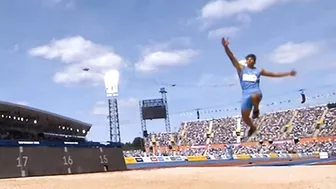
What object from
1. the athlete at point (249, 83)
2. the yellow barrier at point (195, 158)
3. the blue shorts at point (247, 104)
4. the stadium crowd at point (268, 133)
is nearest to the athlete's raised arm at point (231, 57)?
the athlete at point (249, 83)

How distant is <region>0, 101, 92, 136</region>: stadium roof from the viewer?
185 feet

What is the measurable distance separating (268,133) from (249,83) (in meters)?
44.5

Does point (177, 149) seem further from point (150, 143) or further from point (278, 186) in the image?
point (278, 186)

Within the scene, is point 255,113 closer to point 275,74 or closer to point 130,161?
point 275,74

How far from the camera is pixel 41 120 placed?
65500 mm

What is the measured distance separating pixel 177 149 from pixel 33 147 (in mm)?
61645

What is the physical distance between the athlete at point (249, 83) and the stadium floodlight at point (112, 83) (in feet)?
137

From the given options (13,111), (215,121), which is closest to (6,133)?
(13,111)

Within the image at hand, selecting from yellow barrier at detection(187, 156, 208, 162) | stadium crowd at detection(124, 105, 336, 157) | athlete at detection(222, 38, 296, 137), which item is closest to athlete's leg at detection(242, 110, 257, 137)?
athlete at detection(222, 38, 296, 137)

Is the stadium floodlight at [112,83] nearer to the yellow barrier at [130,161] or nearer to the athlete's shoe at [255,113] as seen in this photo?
the yellow barrier at [130,161]

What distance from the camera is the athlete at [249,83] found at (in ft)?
21.3

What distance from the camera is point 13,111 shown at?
188 ft

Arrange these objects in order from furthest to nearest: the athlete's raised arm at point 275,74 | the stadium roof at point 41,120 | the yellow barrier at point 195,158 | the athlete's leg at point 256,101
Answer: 1. the yellow barrier at point 195,158
2. the stadium roof at point 41,120
3. the athlete's raised arm at point 275,74
4. the athlete's leg at point 256,101

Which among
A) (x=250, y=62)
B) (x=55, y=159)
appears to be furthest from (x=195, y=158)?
(x=250, y=62)
